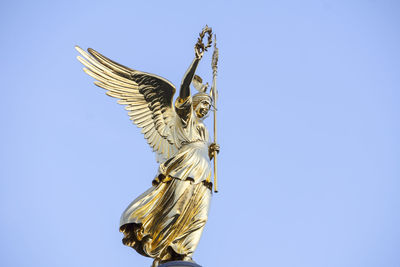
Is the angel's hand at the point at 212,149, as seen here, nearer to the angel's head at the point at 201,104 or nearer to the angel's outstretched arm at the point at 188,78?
the angel's head at the point at 201,104

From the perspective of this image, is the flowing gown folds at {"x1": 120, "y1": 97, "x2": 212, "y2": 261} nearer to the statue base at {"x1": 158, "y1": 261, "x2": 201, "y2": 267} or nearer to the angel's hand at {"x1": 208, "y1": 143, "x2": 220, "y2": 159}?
the angel's hand at {"x1": 208, "y1": 143, "x2": 220, "y2": 159}

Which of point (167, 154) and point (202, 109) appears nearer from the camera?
point (167, 154)

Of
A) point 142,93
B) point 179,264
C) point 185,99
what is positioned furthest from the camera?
point 142,93

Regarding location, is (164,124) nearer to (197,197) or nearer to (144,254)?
(197,197)

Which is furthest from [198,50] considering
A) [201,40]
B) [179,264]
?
[179,264]

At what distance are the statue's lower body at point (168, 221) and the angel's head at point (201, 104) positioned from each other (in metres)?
1.88

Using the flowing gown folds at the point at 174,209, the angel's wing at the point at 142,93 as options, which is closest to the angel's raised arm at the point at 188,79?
the angel's wing at the point at 142,93

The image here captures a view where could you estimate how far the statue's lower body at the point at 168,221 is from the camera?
591 inches

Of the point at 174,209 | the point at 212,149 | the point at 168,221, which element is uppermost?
the point at 212,149

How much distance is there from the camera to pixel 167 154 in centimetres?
1656

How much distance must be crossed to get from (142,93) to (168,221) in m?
3.09

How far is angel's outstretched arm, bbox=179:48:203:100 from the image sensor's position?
15906mm

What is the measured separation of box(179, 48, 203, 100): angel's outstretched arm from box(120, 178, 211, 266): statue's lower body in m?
1.87

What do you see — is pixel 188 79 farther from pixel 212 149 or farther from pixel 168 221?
pixel 168 221
